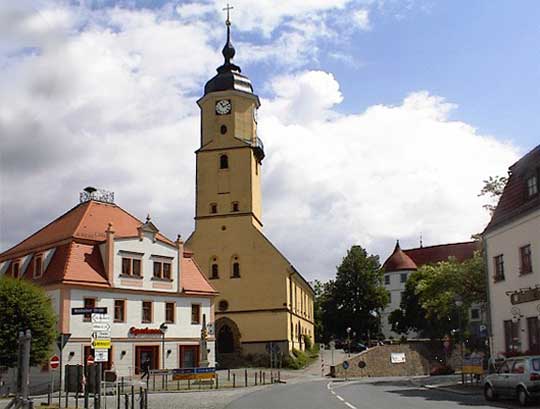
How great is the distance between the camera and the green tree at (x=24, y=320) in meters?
33.5

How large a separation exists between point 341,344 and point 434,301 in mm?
42160

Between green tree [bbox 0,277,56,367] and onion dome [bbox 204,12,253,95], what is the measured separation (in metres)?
32.8

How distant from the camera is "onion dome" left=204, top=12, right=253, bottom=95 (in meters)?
63.8

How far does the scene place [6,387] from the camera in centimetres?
3781

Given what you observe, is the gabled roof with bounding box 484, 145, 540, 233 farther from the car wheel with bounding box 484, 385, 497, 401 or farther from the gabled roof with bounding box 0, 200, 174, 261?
the gabled roof with bounding box 0, 200, 174, 261

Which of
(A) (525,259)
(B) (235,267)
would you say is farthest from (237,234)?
(A) (525,259)

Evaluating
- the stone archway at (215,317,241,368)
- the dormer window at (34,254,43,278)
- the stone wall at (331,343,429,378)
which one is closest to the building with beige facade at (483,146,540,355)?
the stone wall at (331,343,429,378)

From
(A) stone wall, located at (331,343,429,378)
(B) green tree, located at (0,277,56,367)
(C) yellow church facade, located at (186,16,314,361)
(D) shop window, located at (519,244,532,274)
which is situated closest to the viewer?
(D) shop window, located at (519,244,532,274)

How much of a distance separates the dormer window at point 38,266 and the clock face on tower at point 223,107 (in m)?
23.8

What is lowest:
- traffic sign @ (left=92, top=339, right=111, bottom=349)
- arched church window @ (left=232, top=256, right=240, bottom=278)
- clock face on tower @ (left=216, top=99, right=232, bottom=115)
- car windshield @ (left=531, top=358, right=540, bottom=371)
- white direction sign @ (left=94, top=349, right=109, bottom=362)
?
car windshield @ (left=531, top=358, right=540, bottom=371)

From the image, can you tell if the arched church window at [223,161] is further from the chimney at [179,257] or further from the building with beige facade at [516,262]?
the building with beige facade at [516,262]

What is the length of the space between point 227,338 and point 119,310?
1646 cm

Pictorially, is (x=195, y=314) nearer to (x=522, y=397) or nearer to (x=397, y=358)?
(x=397, y=358)

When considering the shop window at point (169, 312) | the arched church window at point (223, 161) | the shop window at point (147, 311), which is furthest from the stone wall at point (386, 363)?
the arched church window at point (223, 161)
